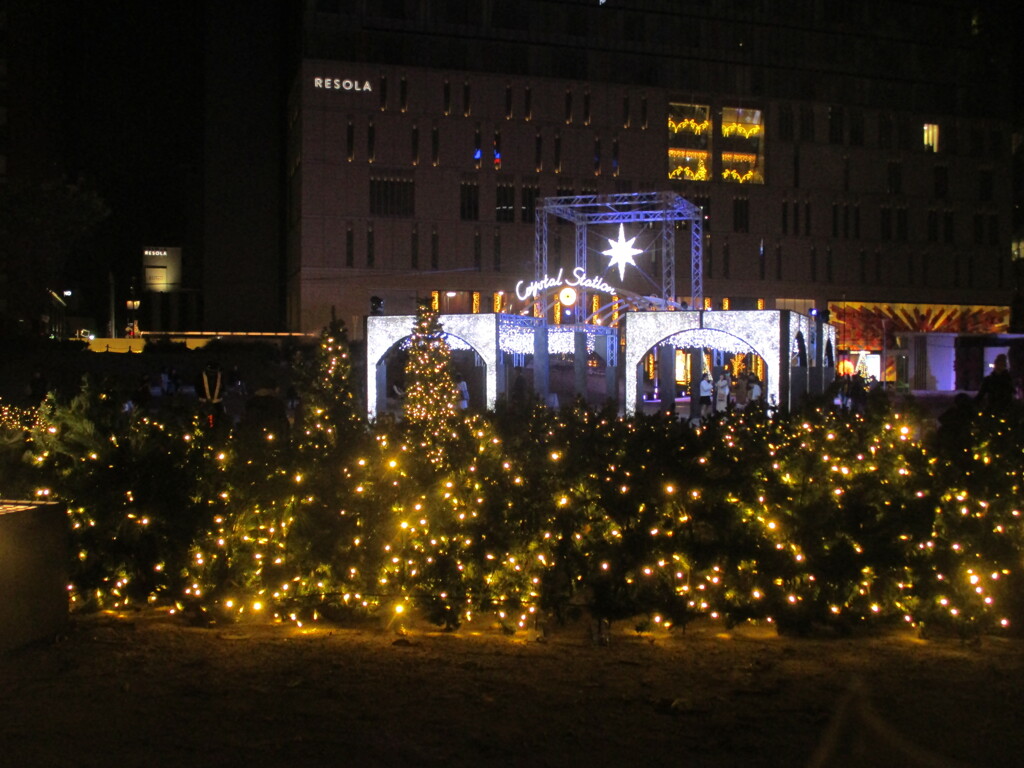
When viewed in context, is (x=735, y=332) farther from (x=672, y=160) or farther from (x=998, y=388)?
(x=672, y=160)

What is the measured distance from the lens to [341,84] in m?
51.0

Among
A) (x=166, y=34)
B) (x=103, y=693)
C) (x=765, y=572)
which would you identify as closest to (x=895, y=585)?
(x=765, y=572)

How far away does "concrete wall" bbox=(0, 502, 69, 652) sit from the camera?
5906 millimetres

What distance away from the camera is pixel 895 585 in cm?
666

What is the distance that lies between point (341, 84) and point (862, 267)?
30.7m

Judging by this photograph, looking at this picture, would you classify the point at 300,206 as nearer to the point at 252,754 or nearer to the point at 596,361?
the point at 596,361

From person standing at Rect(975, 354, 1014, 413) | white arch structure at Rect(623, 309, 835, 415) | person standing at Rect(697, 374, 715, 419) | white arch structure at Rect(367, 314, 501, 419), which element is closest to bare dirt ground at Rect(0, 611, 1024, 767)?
person standing at Rect(975, 354, 1014, 413)

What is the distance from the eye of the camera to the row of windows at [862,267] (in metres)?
56.4

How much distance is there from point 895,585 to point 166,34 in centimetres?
6976

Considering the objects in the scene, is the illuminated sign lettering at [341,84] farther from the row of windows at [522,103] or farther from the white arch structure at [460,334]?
the white arch structure at [460,334]

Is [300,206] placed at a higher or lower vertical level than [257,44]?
lower

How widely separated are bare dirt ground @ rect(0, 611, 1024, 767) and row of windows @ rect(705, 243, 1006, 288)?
167 feet

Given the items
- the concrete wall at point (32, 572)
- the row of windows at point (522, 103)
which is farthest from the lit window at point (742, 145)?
the concrete wall at point (32, 572)

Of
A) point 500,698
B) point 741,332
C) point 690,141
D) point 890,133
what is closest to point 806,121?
point 890,133
